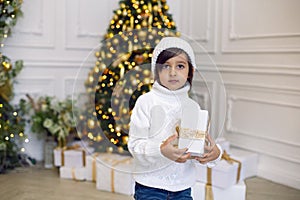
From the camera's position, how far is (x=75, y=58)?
368 cm

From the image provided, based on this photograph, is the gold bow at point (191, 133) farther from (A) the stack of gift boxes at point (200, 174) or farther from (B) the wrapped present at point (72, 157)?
(B) the wrapped present at point (72, 157)

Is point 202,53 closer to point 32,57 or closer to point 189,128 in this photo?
point 189,128

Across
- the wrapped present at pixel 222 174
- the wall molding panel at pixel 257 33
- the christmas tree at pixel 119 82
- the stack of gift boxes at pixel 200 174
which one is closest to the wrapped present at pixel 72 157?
the stack of gift boxes at pixel 200 174

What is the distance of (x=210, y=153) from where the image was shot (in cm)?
122

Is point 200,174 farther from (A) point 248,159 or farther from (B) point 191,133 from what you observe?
(B) point 191,133

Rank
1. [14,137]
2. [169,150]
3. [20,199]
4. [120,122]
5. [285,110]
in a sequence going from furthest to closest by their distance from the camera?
[14,137]
[285,110]
[20,199]
[120,122]
[169,150]

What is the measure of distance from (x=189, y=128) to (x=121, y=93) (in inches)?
10.8

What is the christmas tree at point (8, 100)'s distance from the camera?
3.13 meters

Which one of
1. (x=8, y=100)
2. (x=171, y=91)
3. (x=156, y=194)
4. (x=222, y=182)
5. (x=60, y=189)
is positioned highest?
(x=171, y=91)

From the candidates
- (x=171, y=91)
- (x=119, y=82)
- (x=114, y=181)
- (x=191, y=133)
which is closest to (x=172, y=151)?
(x=191, y=133)

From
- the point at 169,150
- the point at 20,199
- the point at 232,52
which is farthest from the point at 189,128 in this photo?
the point at 232,52

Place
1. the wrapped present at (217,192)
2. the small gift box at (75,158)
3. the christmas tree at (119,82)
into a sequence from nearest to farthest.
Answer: the christmas tree at (119,82), the wrapped present at (217,192), the small gift box at (75,158)

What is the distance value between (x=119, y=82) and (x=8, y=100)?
2243 millimetres

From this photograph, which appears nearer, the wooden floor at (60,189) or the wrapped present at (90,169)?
the wooden floor at (60,189)
